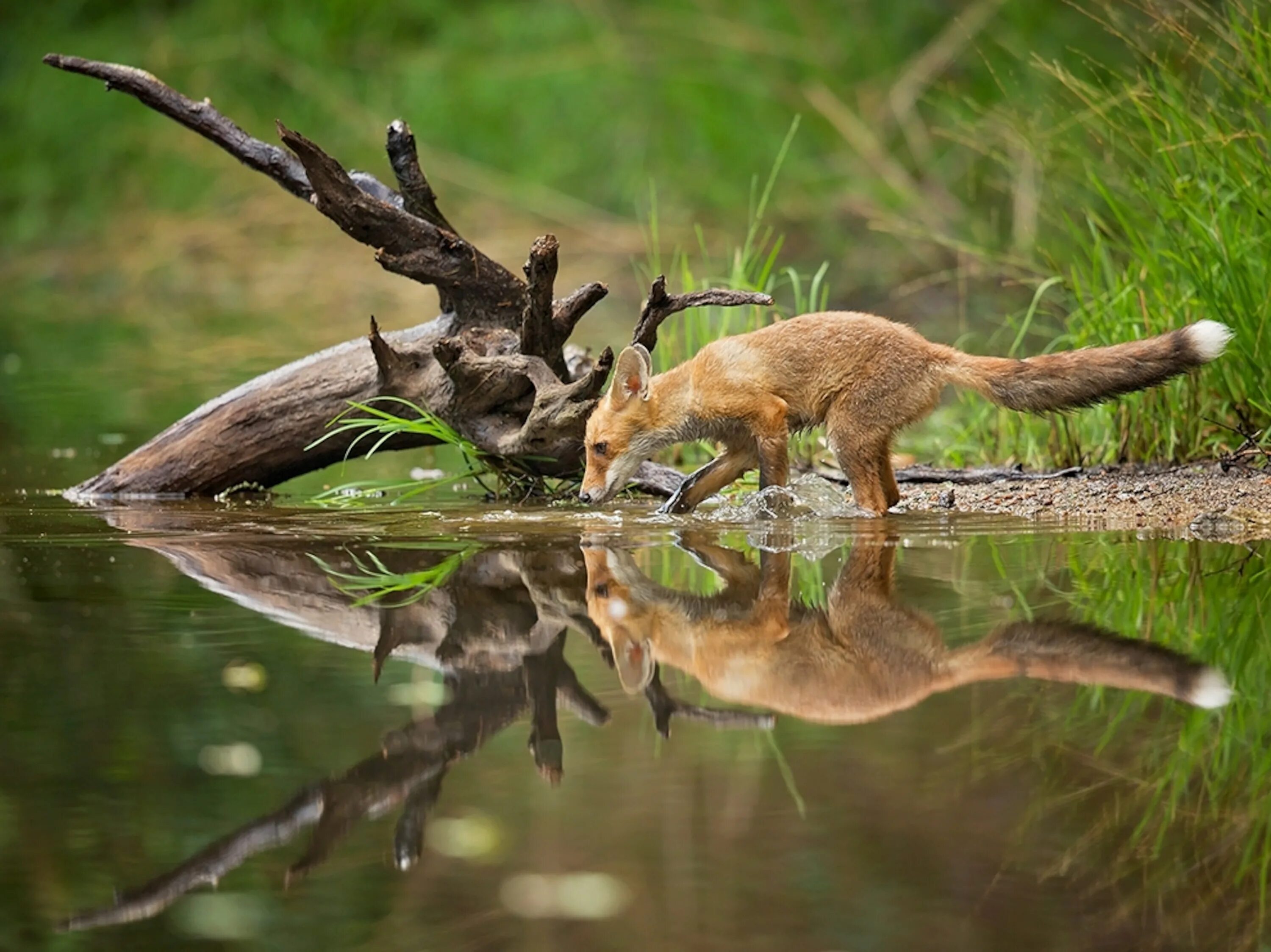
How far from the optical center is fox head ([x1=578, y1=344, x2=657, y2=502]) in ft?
19.2

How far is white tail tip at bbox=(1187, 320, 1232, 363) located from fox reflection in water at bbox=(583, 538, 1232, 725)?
137 centimetres

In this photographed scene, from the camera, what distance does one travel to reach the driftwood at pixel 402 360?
582cm

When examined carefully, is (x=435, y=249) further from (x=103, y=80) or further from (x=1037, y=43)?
(x=1037, y=43)

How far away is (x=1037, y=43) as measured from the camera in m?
15.2

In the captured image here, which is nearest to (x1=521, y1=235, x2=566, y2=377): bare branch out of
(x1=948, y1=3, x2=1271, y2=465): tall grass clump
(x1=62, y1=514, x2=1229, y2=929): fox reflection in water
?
(x1=62, y1=514, x2=1229, y2=929): fox reflection in water

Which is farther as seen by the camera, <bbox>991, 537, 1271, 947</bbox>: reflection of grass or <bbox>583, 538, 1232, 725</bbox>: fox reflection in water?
<bbox>583, 538, 1232, 725</bbox>: fox reflection in water

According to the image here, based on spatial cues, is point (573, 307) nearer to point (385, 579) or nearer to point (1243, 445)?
point (385, 579)

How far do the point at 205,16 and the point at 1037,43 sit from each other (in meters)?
9.44

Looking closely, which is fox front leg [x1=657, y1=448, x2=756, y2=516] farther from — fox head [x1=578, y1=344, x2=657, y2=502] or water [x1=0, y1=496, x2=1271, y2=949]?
water [x1=0, y1=496, x2=1271, y2=949]

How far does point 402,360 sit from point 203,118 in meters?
1.22

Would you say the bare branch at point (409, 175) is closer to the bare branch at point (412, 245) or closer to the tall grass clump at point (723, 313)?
the bare branch at point (412, 245)

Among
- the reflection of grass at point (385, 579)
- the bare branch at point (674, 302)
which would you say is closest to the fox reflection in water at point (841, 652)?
the reflection of grass at point (385, 579)

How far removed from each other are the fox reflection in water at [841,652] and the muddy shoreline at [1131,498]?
3.93ft

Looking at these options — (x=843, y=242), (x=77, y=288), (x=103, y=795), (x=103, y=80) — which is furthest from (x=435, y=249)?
(x=77, y=288)
